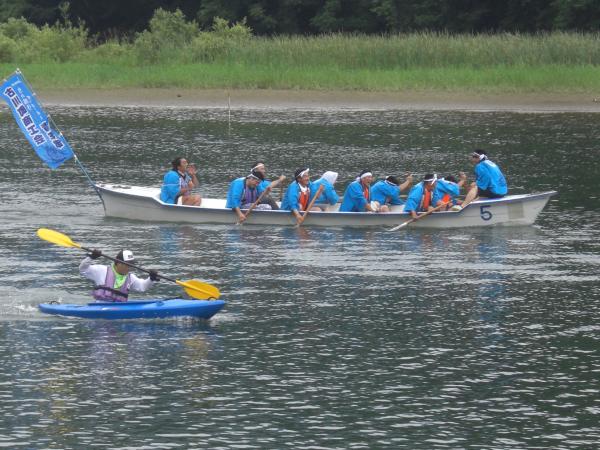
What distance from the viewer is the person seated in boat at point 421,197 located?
29.1 metres

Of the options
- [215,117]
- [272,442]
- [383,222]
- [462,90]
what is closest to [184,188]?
[383,222]

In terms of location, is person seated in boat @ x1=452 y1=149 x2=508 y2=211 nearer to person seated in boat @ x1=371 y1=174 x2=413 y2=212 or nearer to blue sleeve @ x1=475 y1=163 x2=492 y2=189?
blue sleeve @ x1=475 y1=163 x2=492 y2=189

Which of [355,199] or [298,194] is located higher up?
[298,194]

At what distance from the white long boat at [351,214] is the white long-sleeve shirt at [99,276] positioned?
8156 mm

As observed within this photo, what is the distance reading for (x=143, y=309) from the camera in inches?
821

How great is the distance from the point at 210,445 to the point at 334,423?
1582 mm

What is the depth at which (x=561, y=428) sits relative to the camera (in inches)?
642

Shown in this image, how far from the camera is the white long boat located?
2920cm

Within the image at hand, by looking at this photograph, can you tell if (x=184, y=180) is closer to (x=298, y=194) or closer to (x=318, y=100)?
(x=298, y=194)

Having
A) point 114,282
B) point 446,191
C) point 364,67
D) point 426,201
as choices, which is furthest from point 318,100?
point 114,282

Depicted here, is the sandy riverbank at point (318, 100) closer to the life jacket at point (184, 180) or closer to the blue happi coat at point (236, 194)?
the life jacket at point (184, 180)

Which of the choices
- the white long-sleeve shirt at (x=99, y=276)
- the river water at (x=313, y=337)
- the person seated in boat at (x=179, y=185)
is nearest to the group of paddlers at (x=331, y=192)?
the person seated in boat at (x=179, y=185)

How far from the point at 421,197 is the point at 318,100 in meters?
24.0

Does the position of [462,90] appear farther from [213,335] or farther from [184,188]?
[213,335]
